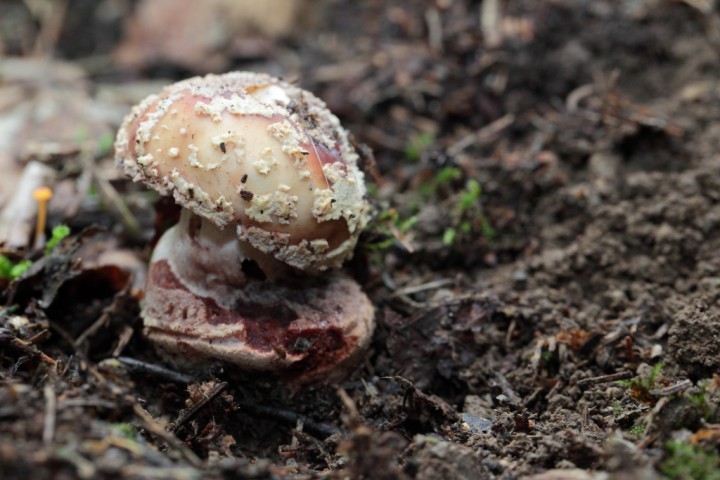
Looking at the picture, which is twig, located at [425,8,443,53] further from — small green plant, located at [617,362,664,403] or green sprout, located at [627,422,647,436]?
green sprout, located at [627,422,647,436]

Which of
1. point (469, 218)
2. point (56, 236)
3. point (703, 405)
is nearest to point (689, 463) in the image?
point (703, 405)

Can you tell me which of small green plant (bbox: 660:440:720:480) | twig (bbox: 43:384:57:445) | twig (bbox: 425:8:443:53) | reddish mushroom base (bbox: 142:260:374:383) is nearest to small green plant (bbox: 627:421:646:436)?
small green plant (bbox: 660:440:720:480)

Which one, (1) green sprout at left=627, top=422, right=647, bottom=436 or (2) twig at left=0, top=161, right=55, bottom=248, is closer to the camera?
(1) green sprout at left=627, top=422, right=647, bottom=436

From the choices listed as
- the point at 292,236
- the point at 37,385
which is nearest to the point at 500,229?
the point at 292,236

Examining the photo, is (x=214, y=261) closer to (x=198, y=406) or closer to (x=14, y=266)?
(x=198, y=406)

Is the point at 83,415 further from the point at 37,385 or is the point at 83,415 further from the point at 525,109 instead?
the point at 525,109

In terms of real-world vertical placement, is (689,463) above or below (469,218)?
above
